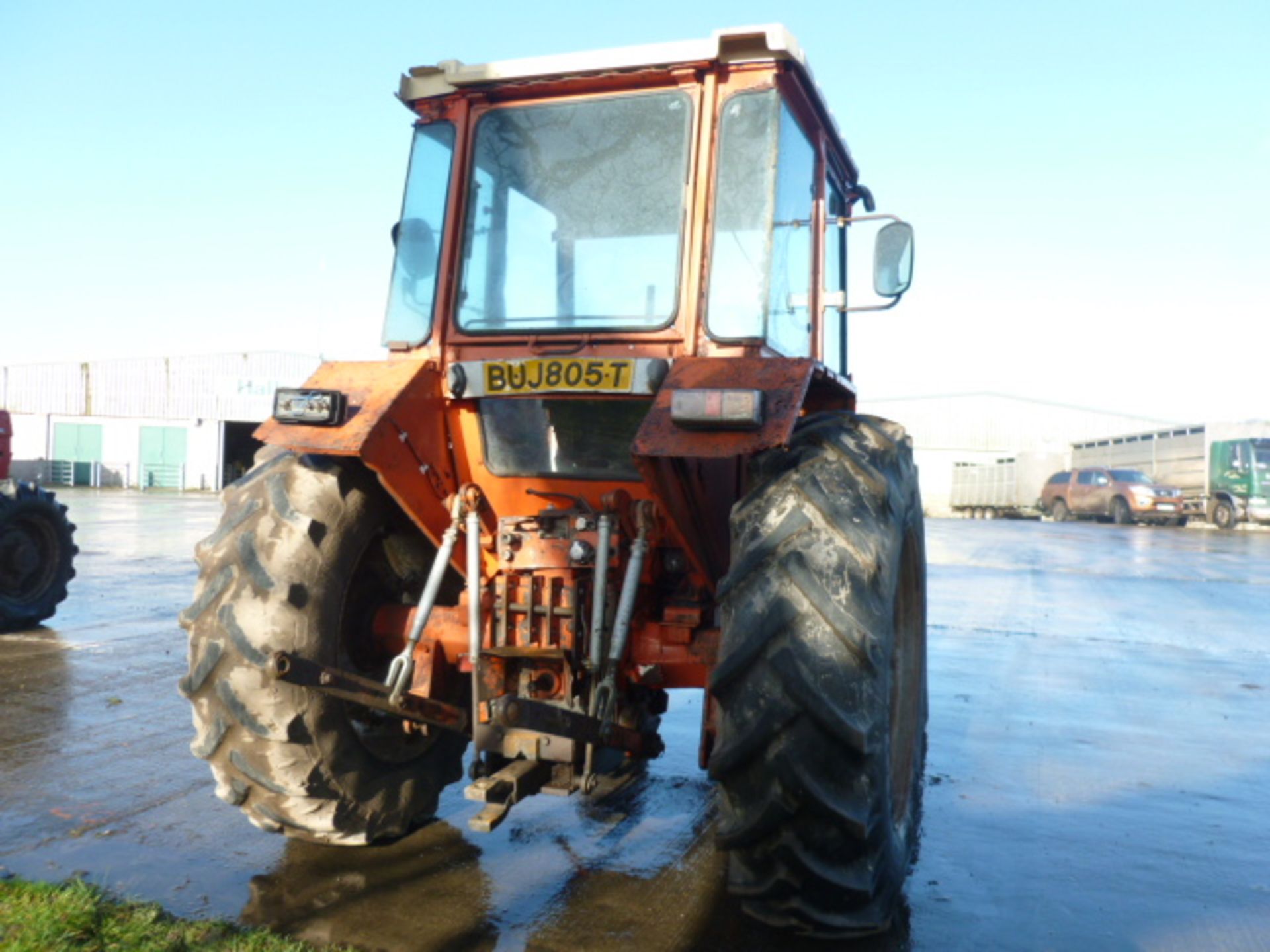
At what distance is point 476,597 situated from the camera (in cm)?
339

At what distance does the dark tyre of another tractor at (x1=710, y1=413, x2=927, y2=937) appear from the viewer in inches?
107

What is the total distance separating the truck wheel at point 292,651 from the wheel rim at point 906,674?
175cm

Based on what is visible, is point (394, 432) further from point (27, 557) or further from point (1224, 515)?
point (1224, 515)

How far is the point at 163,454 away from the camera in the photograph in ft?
136

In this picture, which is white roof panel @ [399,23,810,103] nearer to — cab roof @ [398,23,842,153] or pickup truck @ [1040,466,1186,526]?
cab roof @ [398,23,842,153]

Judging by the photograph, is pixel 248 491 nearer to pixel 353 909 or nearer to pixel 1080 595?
pixel 353 909

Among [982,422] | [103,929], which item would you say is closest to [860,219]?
[103,929]

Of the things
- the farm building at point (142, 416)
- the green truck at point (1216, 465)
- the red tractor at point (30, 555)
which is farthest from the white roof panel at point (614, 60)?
the farm building at point (142, 416)

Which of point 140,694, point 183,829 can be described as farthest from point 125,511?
point 183,829

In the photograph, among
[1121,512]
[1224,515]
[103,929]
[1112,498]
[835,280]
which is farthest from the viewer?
[1112,498]

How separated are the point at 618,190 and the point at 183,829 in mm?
2843

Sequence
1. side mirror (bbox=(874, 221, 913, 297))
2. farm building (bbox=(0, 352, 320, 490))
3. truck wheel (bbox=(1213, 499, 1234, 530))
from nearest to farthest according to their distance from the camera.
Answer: side mirror (bbox=(874, 221, 913, 297)) < truck wheel (bbox=(1213, 499, 1234, 530)) < farm building (bbox=(0, 352, 320, 490))

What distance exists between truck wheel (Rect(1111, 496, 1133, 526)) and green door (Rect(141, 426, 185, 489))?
32951mm

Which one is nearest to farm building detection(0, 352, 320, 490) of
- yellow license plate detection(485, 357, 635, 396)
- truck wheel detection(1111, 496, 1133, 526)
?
truck wheel detection(1111, 496, 1133, 526)
